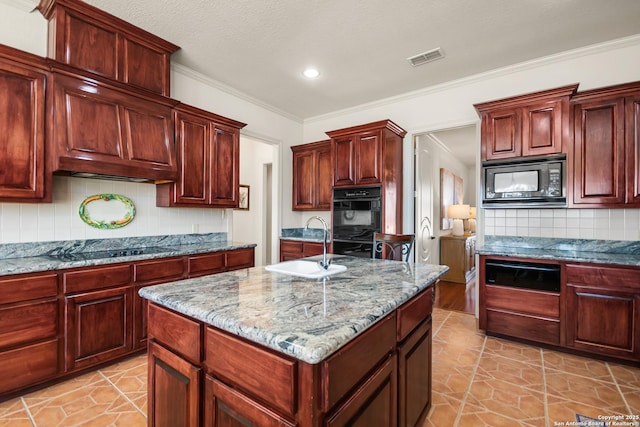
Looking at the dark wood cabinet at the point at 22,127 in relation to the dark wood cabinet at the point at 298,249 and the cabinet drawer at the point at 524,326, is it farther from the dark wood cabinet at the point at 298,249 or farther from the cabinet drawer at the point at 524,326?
the cabinet drawer at the point at 524,326

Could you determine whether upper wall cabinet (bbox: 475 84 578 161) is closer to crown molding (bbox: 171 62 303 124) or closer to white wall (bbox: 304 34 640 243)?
white wall (bbox: 304 34 640 243)

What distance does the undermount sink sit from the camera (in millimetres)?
1709

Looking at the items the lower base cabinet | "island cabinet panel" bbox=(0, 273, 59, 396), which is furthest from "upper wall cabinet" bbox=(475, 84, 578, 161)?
"island cabinet panel" bbox=(0, 273, 59, 396)

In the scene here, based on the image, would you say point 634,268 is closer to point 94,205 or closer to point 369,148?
point 369,148

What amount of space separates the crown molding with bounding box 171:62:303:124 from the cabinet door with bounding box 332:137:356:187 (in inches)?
46.9

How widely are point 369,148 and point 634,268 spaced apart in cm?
266

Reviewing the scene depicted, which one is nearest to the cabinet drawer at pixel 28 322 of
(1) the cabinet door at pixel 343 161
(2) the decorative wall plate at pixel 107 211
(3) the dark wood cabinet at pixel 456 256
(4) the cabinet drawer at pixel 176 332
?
(2) the decorative wall plate at pixel 107 211

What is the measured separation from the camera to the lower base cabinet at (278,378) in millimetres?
852

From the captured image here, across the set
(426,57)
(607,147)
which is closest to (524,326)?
(607,147)

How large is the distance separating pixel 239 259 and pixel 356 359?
8.63 feet

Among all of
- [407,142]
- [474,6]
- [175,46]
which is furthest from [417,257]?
[175,46]

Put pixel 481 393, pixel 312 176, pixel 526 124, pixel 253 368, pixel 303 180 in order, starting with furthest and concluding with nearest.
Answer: pixel 303 180 → pixel 312 176 → pixel 526 124 → pixel 481 393 → pixel 253 368

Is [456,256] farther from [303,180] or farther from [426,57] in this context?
[426,57]

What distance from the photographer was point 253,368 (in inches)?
37.0
